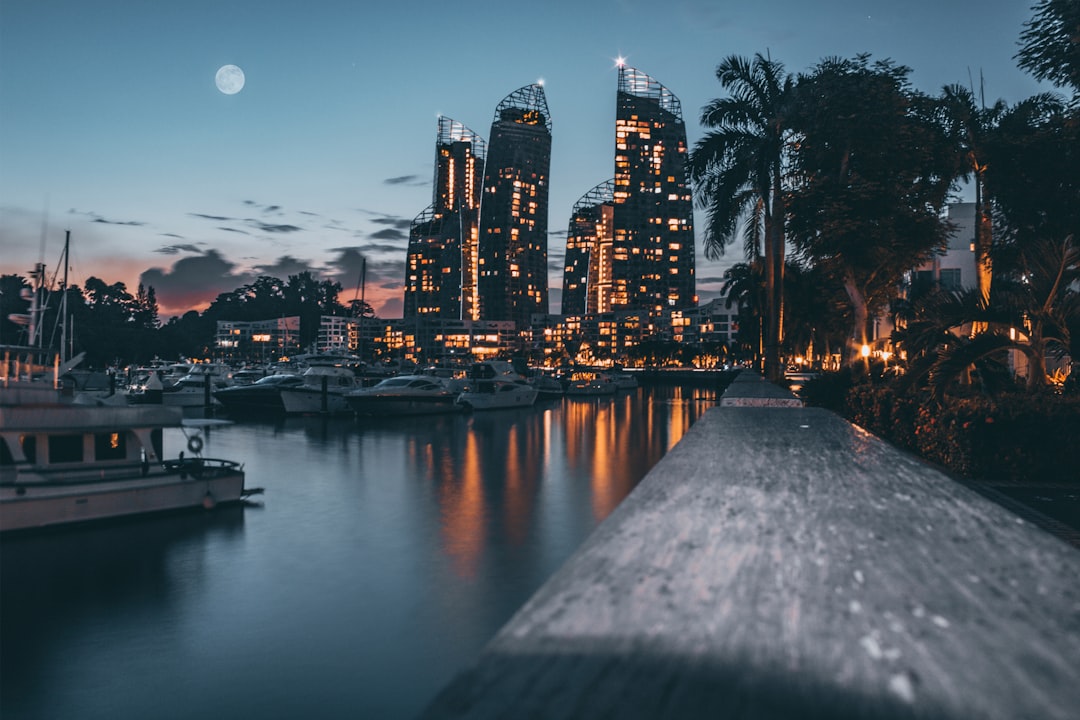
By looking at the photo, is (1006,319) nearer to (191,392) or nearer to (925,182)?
(925,182)

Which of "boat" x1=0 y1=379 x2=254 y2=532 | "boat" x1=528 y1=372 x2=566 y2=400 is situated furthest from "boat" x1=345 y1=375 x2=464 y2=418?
"boat" x1=0 y1=379 x2=254 y2=532

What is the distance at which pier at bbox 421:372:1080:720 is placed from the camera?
1.19 metres

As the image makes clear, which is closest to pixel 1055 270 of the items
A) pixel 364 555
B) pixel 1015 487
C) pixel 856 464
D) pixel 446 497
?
pixel 1015 487

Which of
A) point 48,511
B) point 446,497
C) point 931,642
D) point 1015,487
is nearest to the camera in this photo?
point 931,642

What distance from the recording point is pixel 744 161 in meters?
26.5

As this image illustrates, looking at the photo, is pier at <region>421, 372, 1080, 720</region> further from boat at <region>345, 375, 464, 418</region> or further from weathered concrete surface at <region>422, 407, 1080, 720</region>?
boat at <region>345, 375, 464, 418</region>

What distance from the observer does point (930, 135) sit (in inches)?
831

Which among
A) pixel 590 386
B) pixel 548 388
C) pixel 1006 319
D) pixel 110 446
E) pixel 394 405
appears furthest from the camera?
pixel 590 386

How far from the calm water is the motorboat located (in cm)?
2584

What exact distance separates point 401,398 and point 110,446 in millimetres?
30088

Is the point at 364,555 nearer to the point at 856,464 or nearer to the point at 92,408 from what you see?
the point at 92,408

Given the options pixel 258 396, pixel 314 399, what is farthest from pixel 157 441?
pixel 258 396

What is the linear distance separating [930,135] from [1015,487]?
1178 centimetres

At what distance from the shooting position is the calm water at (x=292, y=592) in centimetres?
1116
